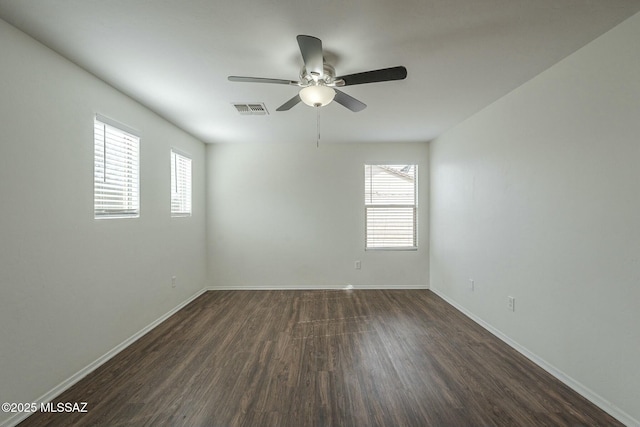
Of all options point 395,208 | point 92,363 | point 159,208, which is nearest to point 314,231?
point 395,208

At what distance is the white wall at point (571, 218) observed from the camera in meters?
1.64

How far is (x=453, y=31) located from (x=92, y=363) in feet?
12.1

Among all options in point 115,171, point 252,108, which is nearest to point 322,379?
point 115,171

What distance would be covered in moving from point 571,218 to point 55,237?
3838 millimetres

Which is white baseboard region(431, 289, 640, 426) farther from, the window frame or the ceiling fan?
the window frame

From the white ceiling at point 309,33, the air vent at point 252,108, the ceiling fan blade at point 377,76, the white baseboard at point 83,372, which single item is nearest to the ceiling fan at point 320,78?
the ceiling fan blade at point 377,76

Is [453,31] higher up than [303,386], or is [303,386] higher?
[453,31]

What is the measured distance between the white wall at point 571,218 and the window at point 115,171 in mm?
3837

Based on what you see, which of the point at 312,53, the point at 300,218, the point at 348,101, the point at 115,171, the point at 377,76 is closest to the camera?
the point at 312,53

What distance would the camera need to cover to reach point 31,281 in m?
1.74

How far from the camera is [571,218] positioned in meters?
2.00

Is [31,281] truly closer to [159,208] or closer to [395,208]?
[159,208]

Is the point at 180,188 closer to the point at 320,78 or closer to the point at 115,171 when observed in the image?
the point at 115,171

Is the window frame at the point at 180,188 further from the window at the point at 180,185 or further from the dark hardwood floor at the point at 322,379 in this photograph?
the dark hardwood floor at the point at 322,379
